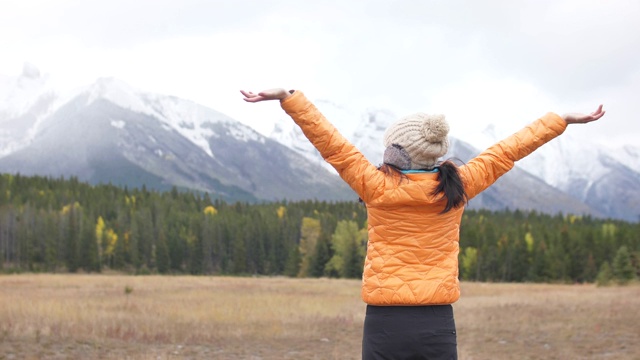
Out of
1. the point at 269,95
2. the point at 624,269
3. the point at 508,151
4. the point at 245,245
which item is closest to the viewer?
the point at 269,95

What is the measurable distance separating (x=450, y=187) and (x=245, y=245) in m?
110

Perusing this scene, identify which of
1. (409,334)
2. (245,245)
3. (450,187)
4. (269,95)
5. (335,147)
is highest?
(245,245)

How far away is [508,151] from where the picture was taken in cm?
547

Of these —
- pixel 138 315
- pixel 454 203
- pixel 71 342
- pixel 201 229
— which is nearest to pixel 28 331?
pixel 71 342

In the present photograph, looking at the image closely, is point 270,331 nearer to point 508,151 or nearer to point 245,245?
point 508,151

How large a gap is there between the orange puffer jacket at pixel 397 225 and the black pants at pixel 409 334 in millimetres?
84

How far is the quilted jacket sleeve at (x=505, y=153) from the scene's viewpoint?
5.41 meters

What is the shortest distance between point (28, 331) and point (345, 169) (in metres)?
13.5

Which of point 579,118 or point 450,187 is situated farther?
point 579,118

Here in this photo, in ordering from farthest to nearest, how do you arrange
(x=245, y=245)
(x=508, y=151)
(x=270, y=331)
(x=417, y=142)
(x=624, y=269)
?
(x=245, y=245) → (x=624, y=269) → (x=270, y=331) → (x=508, y=151) → (x=417, y=142)

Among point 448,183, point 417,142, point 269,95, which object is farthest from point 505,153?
point 269,95

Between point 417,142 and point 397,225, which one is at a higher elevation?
point 417,142

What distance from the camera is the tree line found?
9250 centimetres

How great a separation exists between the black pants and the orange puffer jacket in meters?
0.08
